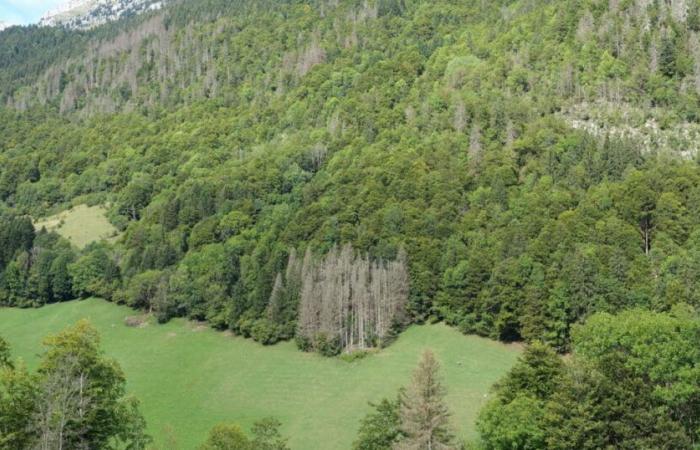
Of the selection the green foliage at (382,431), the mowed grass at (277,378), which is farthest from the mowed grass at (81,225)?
the green foliage at (382,431)

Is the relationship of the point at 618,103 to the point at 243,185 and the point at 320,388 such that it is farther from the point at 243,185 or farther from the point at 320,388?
the point at 320,388

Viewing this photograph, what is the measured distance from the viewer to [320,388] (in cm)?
8156

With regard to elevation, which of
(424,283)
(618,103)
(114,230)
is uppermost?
(618,103)

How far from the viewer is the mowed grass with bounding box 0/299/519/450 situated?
236 ft

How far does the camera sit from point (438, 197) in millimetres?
117125

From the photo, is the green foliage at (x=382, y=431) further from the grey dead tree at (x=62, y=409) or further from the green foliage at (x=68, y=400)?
the grey dead tree at (x=62, y=409)

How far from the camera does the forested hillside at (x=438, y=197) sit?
93.1 m

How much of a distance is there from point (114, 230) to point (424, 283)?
87.2m

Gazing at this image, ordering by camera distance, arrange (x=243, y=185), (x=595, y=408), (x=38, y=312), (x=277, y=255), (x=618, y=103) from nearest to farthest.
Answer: (x=595, y=408) → (x=277, y=255) → (x=38, y=312) → (x=618, y=103) → (x=243, y=185)

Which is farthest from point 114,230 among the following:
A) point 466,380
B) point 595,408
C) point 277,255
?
point 595,408

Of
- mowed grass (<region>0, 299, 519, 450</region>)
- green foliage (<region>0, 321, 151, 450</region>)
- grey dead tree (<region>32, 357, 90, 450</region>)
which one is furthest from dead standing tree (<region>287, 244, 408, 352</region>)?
grey dead tree (<region>32, 357, 90, 450</region>)

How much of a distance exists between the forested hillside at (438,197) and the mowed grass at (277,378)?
382 centimetres

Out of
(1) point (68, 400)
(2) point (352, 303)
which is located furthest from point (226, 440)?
(2) point (352, 303)

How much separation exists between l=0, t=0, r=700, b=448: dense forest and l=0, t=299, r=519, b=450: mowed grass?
3843 millimetres
